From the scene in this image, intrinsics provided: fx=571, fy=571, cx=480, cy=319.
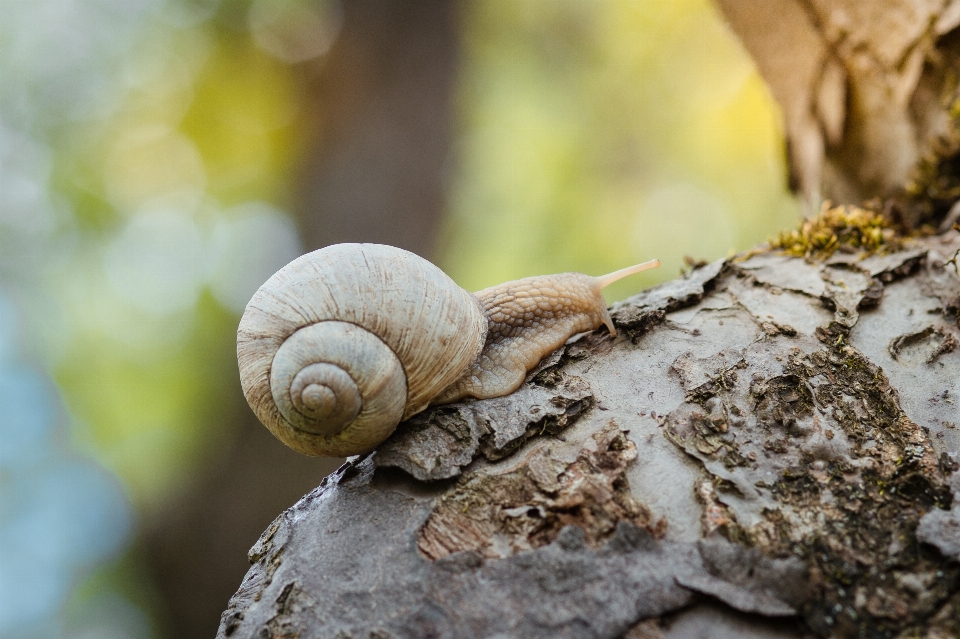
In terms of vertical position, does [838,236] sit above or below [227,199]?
below

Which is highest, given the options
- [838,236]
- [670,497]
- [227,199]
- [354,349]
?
[227,199]

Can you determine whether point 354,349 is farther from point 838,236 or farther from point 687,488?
point 838,236

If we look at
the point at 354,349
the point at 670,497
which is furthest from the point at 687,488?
the point at 354,349

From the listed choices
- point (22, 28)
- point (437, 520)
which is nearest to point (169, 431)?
point (22, 28)

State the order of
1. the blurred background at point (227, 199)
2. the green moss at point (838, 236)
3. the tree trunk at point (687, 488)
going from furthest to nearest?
the blurred background at point (227, 199) < the green moss at point (838, 236) < the tree trunk at point (687, 488)

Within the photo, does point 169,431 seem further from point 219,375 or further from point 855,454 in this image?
point 855,454

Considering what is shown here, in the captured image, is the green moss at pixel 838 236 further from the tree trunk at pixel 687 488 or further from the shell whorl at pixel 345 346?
the shell whorl at pixel 345 346

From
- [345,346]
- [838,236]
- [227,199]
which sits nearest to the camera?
[345,346]

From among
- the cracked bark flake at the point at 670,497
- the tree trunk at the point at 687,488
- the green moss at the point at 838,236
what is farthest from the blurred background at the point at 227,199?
the cracked bark flake at the point at 670,497

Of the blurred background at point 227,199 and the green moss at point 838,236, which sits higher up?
the blurred background at point 227,199
